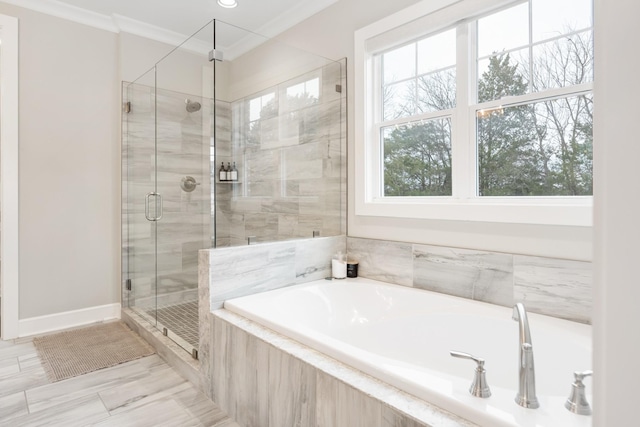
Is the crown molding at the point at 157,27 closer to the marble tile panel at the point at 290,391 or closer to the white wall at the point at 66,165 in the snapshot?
the white wall at the point at 66,165

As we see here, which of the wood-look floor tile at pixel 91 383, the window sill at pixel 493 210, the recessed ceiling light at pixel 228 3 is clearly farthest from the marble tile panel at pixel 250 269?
the recessed ceiling light at pixel 228 3

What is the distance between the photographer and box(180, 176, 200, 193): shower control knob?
2781 millimetres

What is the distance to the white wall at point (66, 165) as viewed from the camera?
9.29ft

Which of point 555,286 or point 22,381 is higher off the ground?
point 555,286

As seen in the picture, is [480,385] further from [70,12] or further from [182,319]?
Result: [70,12]

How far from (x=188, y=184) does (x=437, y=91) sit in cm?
193

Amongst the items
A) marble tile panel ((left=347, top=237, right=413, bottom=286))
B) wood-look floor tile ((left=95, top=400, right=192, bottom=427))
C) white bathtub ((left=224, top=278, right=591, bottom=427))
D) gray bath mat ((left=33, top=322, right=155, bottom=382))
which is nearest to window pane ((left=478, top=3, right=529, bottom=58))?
marble tile panel ((left=347, top=237, right=413, bottom=286))

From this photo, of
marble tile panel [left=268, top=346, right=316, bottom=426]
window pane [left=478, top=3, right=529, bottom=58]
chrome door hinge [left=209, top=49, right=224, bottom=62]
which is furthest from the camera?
chrome door hinge [left=209, top=49, right=224, bottom=62]

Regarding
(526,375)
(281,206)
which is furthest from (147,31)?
(526,375)

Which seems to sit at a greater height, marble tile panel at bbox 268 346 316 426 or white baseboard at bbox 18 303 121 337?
marble tile panel at bbox 268 346 316 426

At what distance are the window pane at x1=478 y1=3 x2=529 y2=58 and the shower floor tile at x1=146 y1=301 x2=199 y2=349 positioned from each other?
2405mm

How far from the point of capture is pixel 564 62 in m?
1.74

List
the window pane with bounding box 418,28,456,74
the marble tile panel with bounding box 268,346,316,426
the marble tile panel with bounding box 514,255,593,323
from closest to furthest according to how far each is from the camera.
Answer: the marble tile panel with bounding box 268,346,316,426 < the marble tile panel with bounding box 514,255,593,323 < the window pane with bounding box 418,28,456,74

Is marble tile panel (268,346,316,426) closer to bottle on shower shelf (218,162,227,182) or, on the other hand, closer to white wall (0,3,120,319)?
bottle on shower shelf (218,162,227,182)
